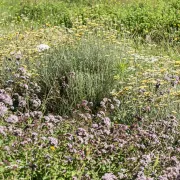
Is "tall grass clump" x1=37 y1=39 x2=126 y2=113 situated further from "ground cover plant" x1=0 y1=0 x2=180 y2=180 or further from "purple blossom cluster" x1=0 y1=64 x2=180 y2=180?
"purple blossom cluster" x1=0 y1=64 x2=180 y2=180

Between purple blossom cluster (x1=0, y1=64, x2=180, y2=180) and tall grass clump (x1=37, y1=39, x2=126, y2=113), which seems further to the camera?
tall grass clump (x1=37, y1=39, x2=126, y2=113)

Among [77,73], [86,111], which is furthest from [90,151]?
[77,73]

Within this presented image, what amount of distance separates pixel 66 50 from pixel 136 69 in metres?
0.99

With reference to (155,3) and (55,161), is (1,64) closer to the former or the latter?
(55,161)

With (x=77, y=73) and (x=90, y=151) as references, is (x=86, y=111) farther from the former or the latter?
(x=90, y=151)

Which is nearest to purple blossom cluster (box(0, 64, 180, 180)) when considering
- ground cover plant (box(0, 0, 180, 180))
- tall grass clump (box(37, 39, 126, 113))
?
ground cover plant (box(0, 0, 180, 180))

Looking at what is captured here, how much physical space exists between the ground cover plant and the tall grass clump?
12 millimetres

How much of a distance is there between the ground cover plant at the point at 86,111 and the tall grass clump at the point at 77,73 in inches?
0.5

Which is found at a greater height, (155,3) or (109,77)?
(109,77)

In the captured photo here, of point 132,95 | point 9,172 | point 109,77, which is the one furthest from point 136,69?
point 9,172

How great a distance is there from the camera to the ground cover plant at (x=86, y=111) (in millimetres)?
3182

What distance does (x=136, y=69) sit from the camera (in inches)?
224

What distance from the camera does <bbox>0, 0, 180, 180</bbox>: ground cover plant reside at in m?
3.18

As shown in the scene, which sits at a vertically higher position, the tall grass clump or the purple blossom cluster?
the purple blossom cluster
